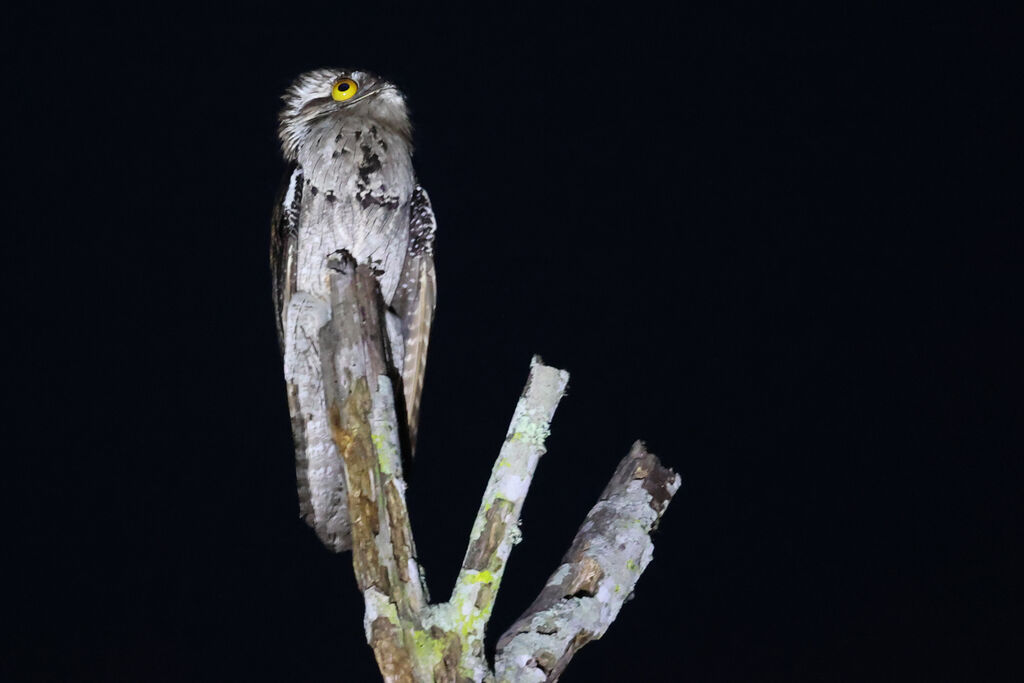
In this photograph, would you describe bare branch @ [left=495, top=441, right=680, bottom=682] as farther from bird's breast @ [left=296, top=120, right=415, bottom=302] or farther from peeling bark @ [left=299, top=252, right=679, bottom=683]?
bird's breast @ [left=296, top=120, right=415, bottom=302]

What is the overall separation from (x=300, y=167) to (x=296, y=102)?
30cm

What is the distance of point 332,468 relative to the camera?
2.11 meters

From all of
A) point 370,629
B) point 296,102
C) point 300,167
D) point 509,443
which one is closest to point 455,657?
point 370,629

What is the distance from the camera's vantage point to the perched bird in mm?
2121

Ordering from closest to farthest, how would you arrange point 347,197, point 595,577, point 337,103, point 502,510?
point 502,510, point 595,577, point 347,197, point 337,103

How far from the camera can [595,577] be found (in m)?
1.81

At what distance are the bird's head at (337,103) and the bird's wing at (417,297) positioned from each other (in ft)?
0.76

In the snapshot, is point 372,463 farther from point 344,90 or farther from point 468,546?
point 344,90

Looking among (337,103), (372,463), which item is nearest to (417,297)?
(337,103)

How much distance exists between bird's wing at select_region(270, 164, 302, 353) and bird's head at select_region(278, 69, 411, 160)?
0.61 ft

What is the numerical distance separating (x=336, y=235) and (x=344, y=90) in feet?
1.56

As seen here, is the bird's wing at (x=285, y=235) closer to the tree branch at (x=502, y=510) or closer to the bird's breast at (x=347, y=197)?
the bird's breast at (x=347, y=197)

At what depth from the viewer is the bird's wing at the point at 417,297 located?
8.25 feet

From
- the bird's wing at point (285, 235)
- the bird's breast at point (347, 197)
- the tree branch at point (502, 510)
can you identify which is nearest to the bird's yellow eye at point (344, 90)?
the bird's breast at point (347, 197)
